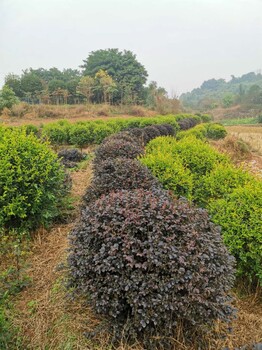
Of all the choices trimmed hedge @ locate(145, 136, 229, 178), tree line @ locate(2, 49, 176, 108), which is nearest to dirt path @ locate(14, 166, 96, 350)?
trimmed hedge @ locate(145, 136, 229, 178)

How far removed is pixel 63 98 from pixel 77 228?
3001cm

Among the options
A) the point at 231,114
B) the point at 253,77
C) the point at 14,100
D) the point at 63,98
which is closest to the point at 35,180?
the point at 14,100

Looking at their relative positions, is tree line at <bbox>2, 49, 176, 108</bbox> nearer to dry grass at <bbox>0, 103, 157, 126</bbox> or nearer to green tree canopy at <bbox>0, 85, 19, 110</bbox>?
green tree canopy at <bbox>0, 85, 19, 110</bbox>

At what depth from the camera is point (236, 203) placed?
8.52ft

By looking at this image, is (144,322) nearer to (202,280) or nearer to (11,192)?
(202,280)

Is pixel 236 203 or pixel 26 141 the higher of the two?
pixel 26 141

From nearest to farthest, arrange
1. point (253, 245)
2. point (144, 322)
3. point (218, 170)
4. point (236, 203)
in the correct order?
point (144, 322), point (253, 245), point (236, 203), point (218, 170)

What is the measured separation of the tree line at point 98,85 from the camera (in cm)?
2877

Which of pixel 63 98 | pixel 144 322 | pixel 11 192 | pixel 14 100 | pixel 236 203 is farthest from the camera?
pixel 63 98

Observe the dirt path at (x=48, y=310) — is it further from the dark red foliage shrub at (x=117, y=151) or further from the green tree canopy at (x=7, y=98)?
the green tree canopy at (x=7, y=98)

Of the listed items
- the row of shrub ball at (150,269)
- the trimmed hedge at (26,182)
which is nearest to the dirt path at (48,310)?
the row of shrub ball at (150,269)

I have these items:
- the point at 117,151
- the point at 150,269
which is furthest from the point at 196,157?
the point at 150,269

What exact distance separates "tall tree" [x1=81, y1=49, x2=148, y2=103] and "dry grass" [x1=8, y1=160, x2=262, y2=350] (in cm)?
3234

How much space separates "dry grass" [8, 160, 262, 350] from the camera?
5.64 ft
